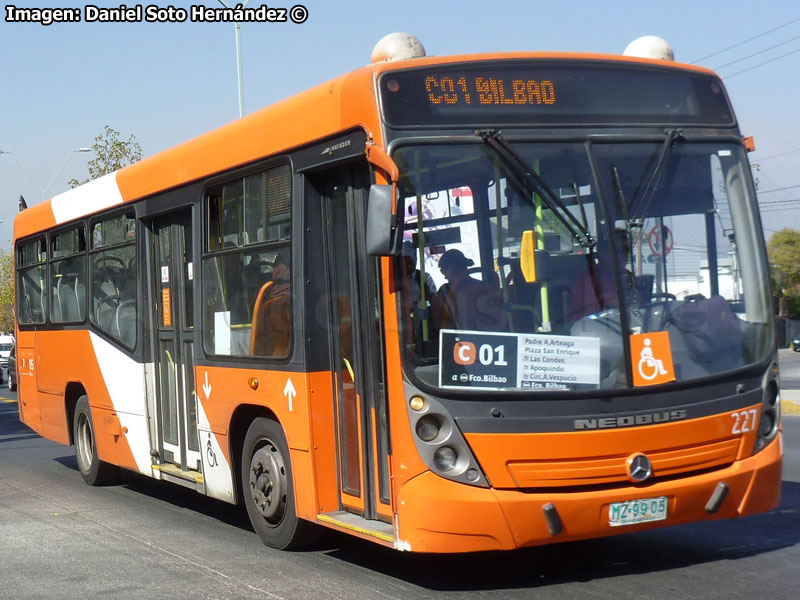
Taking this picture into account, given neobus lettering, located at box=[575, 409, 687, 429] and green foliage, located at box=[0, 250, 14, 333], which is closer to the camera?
neobus lettering, located at box=[575, 409, 687, 429]

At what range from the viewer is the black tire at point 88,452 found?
11.5 metres

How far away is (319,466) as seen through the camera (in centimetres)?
702

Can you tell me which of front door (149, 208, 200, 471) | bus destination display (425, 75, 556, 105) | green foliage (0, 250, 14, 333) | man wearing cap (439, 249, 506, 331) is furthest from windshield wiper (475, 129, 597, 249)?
green foliage (0, 250, 14, 333)

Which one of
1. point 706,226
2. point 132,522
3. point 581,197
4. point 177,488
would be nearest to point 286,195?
point 581,197

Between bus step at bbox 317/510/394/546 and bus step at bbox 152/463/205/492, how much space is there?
2.16 meters

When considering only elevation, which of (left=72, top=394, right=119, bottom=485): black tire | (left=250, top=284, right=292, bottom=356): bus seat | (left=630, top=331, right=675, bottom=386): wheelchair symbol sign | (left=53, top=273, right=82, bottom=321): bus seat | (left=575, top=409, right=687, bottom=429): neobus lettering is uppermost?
(left=53, top=273, right=82, bottom=321): bus seat

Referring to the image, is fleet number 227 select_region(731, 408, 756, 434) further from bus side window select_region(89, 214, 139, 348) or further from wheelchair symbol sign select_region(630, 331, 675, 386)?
bus side window select_region(89, 214, 139, 348)

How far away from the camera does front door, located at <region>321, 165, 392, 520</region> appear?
21.4 feet

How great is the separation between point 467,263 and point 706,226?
59.5 inches

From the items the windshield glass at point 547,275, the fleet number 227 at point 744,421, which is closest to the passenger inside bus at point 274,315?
the windshield glass at point 547,275

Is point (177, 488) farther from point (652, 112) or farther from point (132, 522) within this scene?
point (652, 112)

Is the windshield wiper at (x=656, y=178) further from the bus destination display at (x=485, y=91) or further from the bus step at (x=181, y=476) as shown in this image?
the bus step at (x=181, y=476)

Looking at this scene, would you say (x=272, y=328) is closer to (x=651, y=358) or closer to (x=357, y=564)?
(x=357, y=564)

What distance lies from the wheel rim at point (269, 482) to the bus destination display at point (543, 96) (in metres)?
2.61
